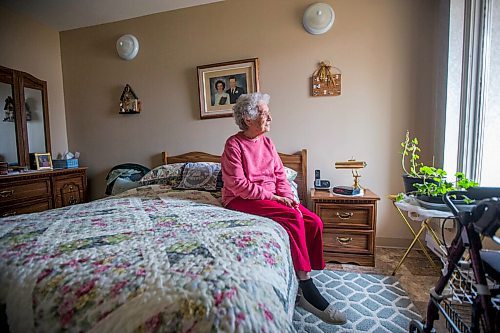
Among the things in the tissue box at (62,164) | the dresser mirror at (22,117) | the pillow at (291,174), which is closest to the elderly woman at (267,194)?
the pillow at (291,174)

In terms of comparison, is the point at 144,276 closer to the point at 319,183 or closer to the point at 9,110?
the point at 319,183

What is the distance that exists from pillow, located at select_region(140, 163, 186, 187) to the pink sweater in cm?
84

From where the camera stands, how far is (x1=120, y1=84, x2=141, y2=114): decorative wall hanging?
2.98 metres

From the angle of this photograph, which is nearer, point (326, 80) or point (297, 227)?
point (297, 227)

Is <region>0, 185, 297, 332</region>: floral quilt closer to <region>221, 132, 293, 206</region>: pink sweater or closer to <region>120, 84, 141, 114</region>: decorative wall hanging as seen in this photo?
<region>221, 132, 293, 206</region>: pink sweater

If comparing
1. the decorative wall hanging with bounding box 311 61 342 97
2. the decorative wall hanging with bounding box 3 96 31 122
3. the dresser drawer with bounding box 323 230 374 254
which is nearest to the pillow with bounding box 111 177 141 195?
the decorative wall hanging with bounding box 3 96 31 122

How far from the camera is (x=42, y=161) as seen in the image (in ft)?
9.54

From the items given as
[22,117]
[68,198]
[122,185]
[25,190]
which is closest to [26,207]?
[25,190]

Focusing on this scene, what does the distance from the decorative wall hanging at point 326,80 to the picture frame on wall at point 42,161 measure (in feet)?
9.98

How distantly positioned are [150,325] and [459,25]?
273 cm

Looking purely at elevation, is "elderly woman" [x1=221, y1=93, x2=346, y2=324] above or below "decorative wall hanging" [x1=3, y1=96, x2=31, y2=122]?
below

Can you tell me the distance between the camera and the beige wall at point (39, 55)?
8.92 ft

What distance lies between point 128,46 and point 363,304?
330cm

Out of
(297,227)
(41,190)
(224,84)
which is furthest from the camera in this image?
(224,84)
